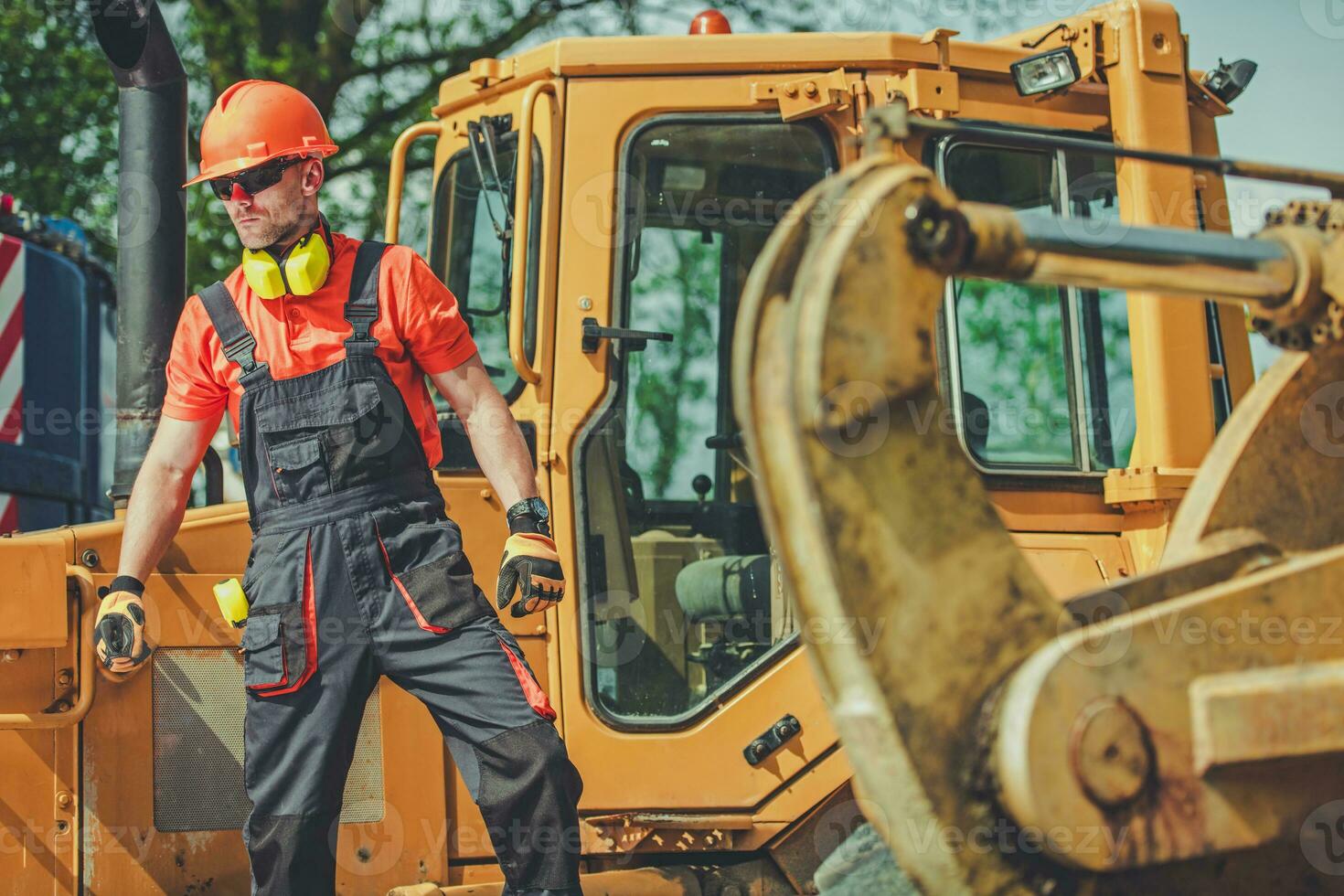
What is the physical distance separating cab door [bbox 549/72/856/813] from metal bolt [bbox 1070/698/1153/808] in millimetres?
1846

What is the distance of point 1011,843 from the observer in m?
1.71

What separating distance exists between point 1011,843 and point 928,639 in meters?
0.25

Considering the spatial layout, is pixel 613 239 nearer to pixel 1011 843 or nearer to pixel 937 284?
pixel 937 284

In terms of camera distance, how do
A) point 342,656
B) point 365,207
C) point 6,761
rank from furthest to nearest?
point 365,207, point 6,761, point 342,656

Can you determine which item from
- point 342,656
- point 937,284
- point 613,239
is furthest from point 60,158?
point 937,284

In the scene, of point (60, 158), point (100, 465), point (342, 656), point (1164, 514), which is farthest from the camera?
point (60, 158)

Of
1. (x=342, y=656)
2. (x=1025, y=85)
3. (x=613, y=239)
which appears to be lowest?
(x=342, y=656)

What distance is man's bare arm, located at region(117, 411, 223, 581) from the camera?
3.05 meters

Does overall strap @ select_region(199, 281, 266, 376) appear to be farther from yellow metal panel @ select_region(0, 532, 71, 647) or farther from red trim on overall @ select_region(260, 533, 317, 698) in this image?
yellow metal panel @ select_region(0, 532, 71, 647)

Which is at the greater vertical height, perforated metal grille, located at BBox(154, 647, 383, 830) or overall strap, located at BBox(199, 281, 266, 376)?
overall strap, located at BBox(199, 281, 266, 376)

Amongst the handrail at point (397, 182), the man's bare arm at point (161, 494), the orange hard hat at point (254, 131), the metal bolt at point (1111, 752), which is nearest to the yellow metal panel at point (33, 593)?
the man's bare arm at point (161, 494)

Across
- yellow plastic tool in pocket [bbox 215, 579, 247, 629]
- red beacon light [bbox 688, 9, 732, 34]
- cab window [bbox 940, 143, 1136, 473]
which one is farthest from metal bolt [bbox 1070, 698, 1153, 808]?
red beacon light [bbox 688, 9, 732, 34]

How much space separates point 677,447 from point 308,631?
4.92 ft

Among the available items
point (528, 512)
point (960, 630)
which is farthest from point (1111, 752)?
point (528, 512)
